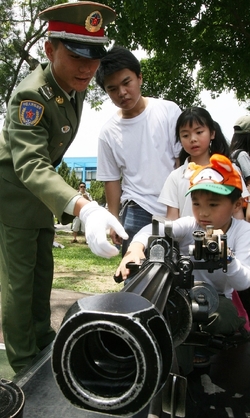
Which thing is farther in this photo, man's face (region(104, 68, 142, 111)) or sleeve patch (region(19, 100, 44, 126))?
man's face (region(104, 68, 142, 111))

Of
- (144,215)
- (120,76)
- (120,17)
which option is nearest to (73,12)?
(120,76)

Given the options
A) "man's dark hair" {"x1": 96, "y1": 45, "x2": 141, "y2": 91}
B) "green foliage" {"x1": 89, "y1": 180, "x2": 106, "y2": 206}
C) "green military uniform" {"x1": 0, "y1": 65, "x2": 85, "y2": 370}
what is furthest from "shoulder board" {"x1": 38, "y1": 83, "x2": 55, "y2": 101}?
"green foliage" {"x1": 89, "y1": 180, "x2": 106, "y2": 206}

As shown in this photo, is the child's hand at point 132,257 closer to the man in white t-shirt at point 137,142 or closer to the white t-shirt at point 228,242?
the white t-shirt at point 228,242

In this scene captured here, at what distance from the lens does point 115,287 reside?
6.64 meters

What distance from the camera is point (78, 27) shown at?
92.5 inches

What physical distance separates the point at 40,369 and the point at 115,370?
1.32 metres

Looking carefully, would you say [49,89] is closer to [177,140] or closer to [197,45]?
[177,140]

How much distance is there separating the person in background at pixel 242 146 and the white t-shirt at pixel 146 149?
15.5 inches

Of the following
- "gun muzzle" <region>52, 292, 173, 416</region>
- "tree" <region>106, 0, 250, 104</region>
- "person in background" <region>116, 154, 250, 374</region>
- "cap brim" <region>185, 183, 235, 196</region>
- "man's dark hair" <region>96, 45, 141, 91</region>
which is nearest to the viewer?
"gun muzzle" <region>52, 292, 173, 416</region>

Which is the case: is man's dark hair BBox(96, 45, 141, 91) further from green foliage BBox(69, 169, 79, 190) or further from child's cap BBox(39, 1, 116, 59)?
green foliage BBox(69, 169, 79, 190)

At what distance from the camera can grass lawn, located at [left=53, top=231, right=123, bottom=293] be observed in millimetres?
6598

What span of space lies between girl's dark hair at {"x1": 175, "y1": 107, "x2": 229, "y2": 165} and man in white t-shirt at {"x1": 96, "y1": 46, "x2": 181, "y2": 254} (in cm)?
14

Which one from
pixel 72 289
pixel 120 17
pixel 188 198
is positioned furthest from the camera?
pixel 120 17

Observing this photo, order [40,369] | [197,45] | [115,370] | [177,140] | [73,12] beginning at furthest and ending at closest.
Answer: [197,45], [177,140], [73,12], [40,369], [115,370]
